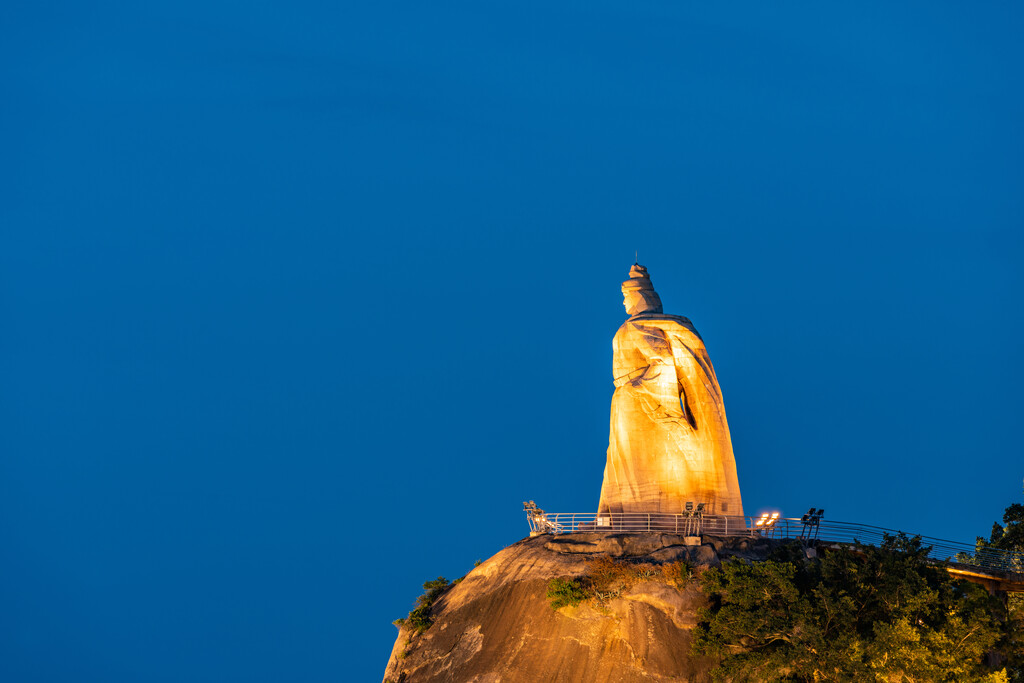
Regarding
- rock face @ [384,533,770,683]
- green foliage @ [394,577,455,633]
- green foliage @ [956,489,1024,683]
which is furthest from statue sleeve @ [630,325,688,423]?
green foliage @ [956,489,1024,683]

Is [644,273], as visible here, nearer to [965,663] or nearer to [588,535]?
[588,535]

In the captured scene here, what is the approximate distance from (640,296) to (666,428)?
689 cm

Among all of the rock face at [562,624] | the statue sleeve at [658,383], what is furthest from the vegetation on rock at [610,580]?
the statue sleeve at [658,383]

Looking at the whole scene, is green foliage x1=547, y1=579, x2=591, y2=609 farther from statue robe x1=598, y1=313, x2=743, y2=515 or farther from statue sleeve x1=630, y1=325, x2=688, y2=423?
statue sleeve x1=630, y1=325, x2=688, y2=423

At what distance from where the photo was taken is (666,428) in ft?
139

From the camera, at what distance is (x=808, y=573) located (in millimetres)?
34469

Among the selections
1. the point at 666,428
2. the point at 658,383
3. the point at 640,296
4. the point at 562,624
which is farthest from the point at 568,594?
the point at 640,296

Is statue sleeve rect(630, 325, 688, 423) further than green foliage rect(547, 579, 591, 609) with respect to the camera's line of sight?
Yes

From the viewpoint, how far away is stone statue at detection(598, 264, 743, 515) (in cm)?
4197

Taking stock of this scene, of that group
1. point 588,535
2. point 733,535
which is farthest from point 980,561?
point 588,535

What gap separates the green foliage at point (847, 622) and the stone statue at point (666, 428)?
7.43m

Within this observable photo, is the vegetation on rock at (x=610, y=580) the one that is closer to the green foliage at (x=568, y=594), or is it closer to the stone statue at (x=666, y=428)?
the green foliage at (x=568, y=594)

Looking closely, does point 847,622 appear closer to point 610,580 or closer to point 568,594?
point 610,580

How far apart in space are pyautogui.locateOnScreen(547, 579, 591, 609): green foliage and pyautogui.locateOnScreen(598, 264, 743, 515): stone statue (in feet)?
23.3
